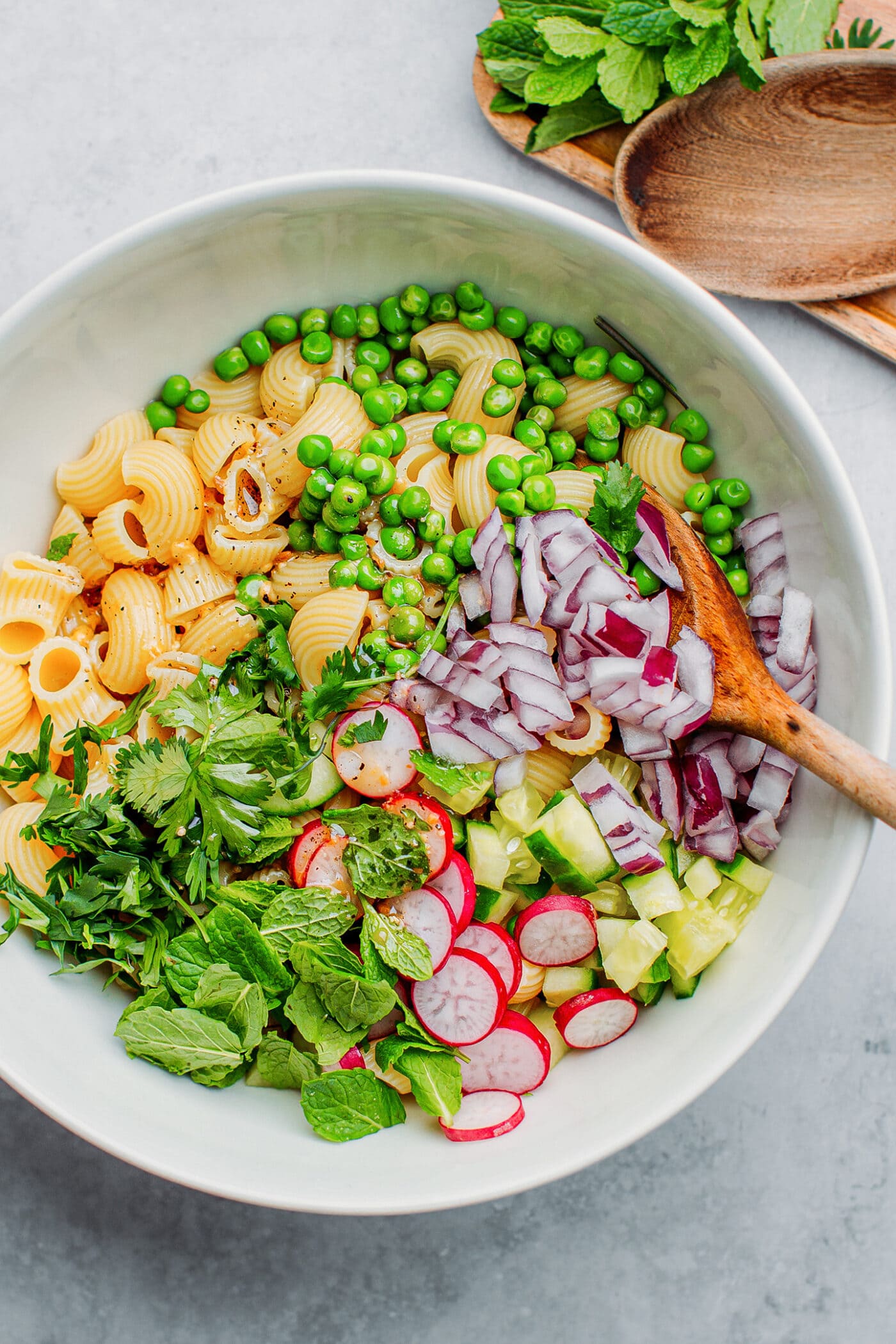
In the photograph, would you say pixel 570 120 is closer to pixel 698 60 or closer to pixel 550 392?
pixel 698 60

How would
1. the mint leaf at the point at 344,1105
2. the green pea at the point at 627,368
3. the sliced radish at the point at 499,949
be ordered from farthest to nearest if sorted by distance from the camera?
the green pea at the point at 627,368 < the sliced radish at the point at 499,949 < the mint leaf at the point at 344,1105

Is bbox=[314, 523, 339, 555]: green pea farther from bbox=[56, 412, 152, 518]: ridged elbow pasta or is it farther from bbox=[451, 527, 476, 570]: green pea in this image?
bbox=[56, 412, 152, 518]: ridged elbow pasta

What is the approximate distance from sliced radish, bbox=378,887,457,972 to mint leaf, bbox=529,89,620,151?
A: 6.79 feet

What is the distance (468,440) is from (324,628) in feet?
1.94

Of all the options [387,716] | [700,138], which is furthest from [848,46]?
[387,716]

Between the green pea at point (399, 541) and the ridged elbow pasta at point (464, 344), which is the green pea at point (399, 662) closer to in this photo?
the green pea at point (399, 541)

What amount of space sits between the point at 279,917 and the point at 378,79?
238 cm

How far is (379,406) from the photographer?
2434 mm

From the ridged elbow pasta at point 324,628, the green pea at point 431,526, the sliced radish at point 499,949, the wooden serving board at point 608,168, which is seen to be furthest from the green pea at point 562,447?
the sliced radish at point 499,949

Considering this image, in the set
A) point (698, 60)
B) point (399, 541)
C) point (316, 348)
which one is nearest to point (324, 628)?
point (399, 541)

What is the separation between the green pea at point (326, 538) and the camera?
7.93 feet

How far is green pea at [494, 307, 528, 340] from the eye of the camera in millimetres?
2490

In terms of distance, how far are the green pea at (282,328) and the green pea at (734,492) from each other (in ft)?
3.85

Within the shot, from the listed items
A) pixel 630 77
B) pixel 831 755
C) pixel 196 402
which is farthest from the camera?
pixel 630 77
